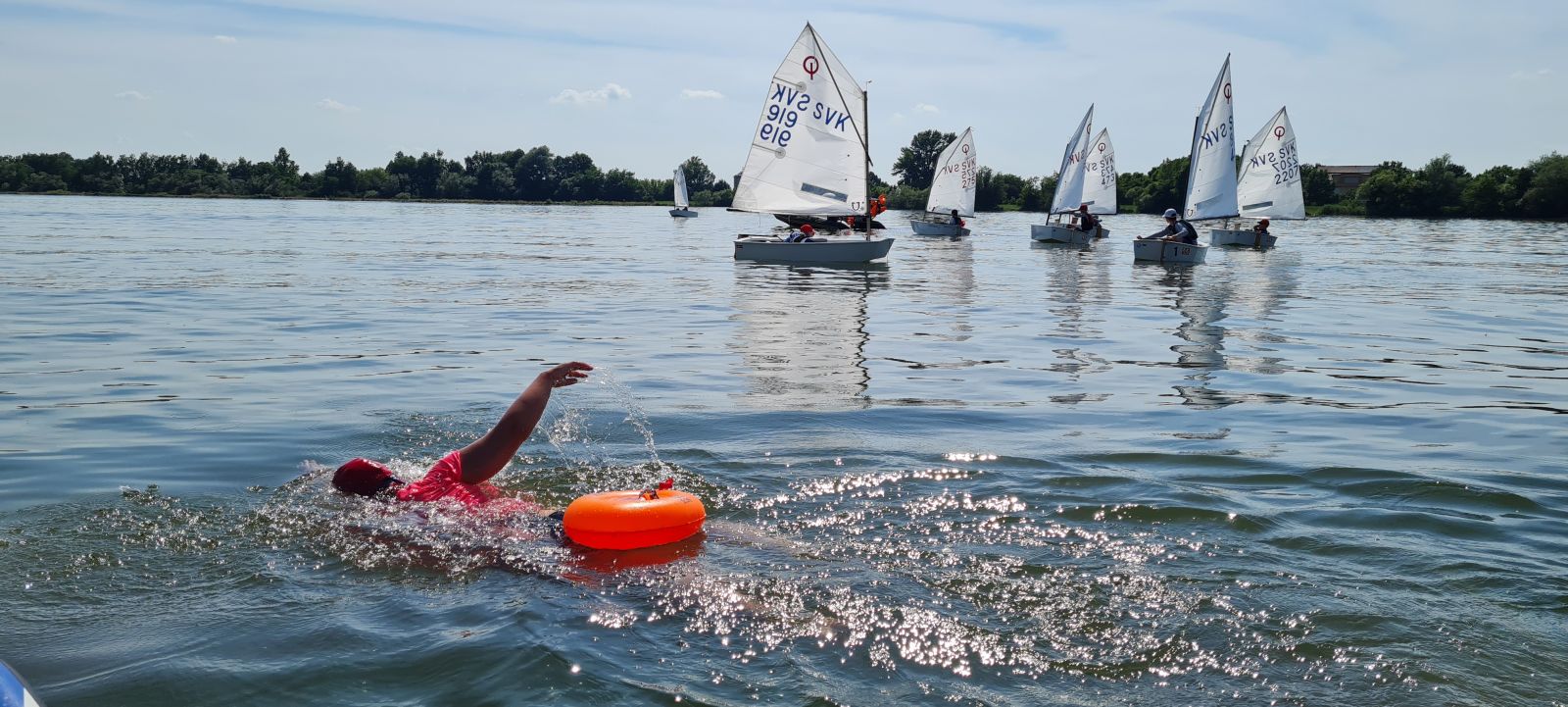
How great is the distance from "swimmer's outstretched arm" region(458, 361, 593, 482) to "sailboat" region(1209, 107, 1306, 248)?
175 ft

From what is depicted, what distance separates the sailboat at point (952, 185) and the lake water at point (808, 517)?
45.2m

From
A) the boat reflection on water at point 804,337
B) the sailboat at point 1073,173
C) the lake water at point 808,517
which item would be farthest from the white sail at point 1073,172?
the lake water at point 808,517

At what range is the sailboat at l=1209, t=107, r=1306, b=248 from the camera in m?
55.8

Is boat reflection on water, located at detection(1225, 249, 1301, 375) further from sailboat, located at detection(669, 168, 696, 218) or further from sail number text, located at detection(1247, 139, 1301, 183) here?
sailboat, located at detection(669, 168, 696, 218)

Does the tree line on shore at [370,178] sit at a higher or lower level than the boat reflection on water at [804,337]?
higher

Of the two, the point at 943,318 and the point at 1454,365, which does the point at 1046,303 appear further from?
the point at 1454,365

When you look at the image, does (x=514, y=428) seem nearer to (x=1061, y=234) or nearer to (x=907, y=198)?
(x=1061, y=234)

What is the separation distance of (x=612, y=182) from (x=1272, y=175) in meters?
126

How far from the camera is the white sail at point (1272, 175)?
183 ft

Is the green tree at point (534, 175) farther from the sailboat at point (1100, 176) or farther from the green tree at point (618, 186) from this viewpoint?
the sailboat at point (1100, 176)

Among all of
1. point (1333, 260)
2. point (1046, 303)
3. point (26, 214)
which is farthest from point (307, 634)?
point (26, 214)

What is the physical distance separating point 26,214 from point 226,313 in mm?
56916

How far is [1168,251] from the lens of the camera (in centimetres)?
3950

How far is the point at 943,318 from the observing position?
2241 centimetres
